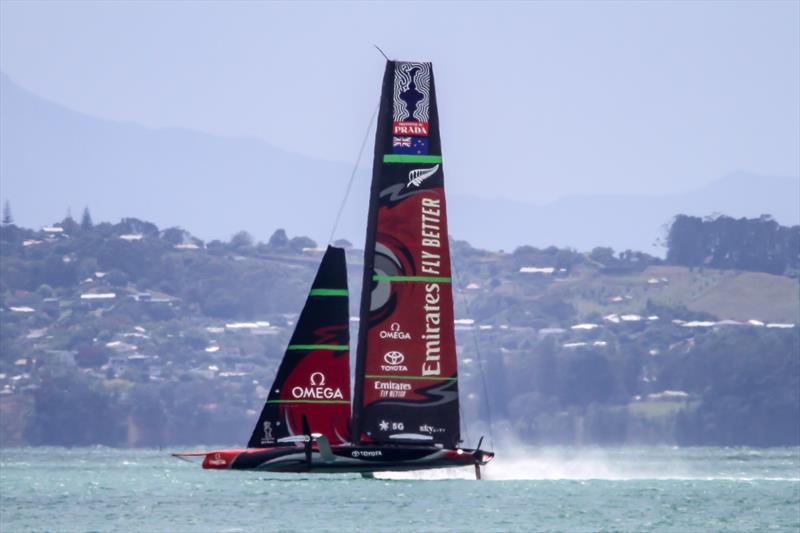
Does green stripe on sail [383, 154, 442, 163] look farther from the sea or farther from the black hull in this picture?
the sea

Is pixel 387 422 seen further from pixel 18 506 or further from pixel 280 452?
pixel 18 506

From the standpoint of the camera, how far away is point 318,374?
219 feet

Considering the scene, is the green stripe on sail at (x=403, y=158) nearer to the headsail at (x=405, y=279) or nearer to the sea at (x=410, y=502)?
the headsail at (x=405, y=279)

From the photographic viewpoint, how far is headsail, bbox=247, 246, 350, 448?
66312 mm

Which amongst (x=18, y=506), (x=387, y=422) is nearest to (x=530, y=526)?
(x=387, y=422)

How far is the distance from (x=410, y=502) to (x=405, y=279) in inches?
613

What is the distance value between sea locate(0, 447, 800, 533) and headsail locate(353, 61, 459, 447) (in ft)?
11.2

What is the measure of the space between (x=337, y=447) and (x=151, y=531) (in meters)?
5.78

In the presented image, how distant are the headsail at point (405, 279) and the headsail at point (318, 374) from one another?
0.94 m

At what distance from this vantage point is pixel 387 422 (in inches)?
2591

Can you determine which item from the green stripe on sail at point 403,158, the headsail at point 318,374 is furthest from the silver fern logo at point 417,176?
the headsail at point 318,374

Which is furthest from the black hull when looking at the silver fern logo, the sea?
the silver fern logo

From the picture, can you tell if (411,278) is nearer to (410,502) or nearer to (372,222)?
(372,222)

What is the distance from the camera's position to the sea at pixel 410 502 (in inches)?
2655
